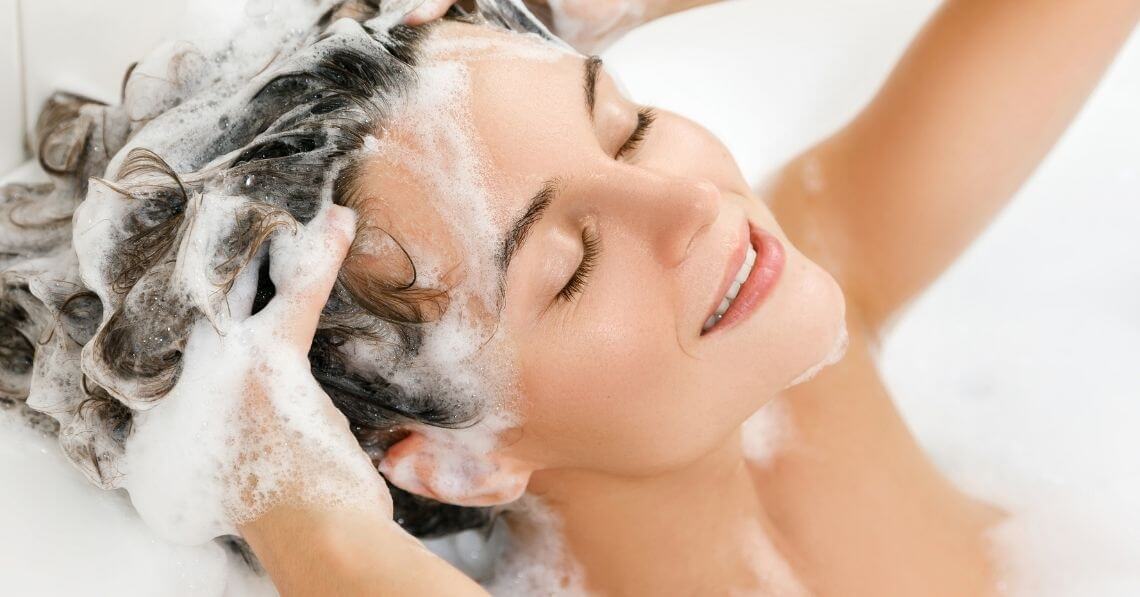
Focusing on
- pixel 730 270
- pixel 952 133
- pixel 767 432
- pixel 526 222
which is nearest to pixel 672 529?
pixel 767 432

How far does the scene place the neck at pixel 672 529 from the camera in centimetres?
124

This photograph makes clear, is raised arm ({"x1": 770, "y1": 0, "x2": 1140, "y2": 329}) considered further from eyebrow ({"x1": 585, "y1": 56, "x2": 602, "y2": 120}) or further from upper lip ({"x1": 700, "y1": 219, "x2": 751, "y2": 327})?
eyebrow ({"x1": 585, "y1": 56, "x2": 602, "y2": 120})

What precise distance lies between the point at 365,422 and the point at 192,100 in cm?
40

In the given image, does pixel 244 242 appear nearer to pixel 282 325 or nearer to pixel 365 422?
pixel 282 325

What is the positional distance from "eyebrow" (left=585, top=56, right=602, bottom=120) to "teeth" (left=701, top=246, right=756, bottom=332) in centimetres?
24

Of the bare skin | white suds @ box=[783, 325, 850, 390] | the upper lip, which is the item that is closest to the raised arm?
the bare skin

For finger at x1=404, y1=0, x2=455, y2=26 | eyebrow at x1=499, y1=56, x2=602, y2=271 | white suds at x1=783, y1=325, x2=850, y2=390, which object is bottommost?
white suds at x1=783, y1=325, x2=850, y2=390

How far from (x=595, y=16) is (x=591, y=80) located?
1.15 ft

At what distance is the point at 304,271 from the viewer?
35.9 inches

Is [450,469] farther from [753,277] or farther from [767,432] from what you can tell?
[767,432]

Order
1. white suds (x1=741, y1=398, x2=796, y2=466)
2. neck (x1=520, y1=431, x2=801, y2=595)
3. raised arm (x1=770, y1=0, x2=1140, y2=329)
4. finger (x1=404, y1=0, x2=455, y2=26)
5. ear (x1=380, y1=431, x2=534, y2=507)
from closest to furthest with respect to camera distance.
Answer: finger (x1=404, y1=0, x2=455, y2=26) < ear (x1=380, y1=431, x2=534, y2=507) < neck (x1=520, y1=431, x2=801, y2=595) < raised arm (x1=770, y1=0, x2=1140, y2=329) < white suds (x1=741, y1=398, x2=796, y2=466)

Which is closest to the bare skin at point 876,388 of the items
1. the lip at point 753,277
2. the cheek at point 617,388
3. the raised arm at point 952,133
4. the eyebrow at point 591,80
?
the raised arm at point 952,133

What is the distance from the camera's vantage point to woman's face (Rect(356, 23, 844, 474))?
95cm

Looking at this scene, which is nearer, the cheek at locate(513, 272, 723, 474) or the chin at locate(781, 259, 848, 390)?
the cheek at locate(513, 272, 723, 474)
